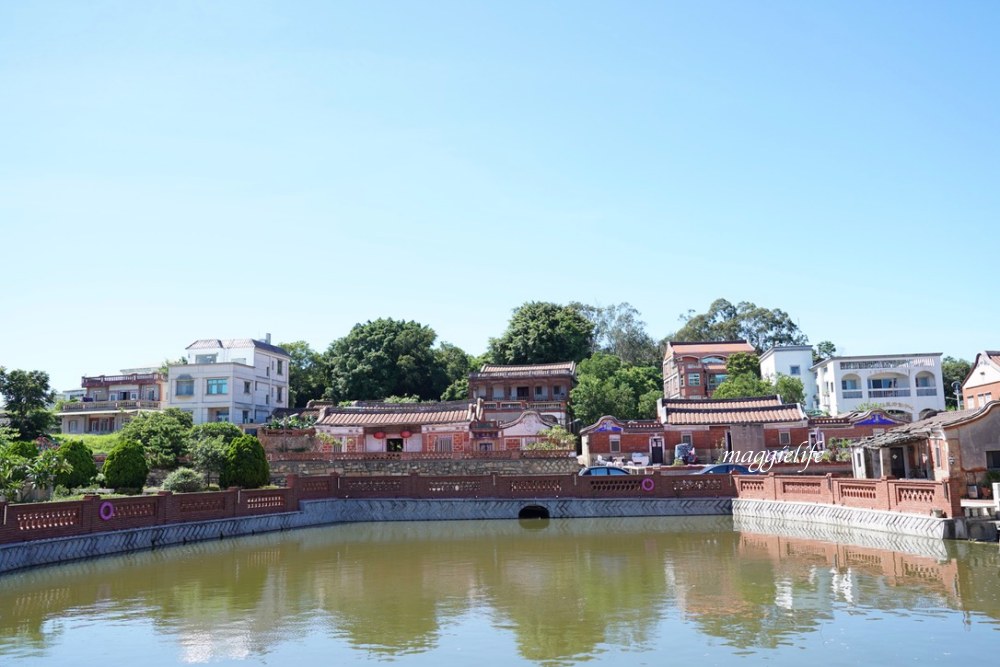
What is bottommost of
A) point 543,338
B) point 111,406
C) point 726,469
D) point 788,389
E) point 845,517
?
point 845,517

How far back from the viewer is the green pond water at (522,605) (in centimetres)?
1126

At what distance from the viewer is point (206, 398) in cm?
5825

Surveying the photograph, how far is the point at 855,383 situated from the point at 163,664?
179ft

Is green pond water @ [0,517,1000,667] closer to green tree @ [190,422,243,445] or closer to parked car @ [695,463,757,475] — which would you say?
parked car @ [695,463,757,475]

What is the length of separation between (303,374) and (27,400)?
83.1ft

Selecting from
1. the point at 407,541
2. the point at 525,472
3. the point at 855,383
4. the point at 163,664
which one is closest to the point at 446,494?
the point at 407,541

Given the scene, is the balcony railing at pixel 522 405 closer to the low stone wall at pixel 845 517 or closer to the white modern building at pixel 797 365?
the white modern building at pixel 797 365

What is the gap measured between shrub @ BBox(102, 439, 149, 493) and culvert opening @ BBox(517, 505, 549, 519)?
14.9 m

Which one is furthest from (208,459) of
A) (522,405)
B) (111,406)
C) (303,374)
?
(303,374)

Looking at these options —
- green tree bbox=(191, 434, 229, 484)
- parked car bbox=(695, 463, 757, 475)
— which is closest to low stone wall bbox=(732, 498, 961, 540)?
parked car bbox=(695, 463, 757, 475)

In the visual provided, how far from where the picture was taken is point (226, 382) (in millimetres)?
58250

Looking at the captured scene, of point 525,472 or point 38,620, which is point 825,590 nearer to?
point 38,620

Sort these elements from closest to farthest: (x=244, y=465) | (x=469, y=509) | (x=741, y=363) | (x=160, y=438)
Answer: (x=469, y=509), (x=244, y=465), (x=160, y=438), (x=741, y=363)

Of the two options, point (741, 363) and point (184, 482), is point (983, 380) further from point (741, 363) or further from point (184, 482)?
point (184, 482)
